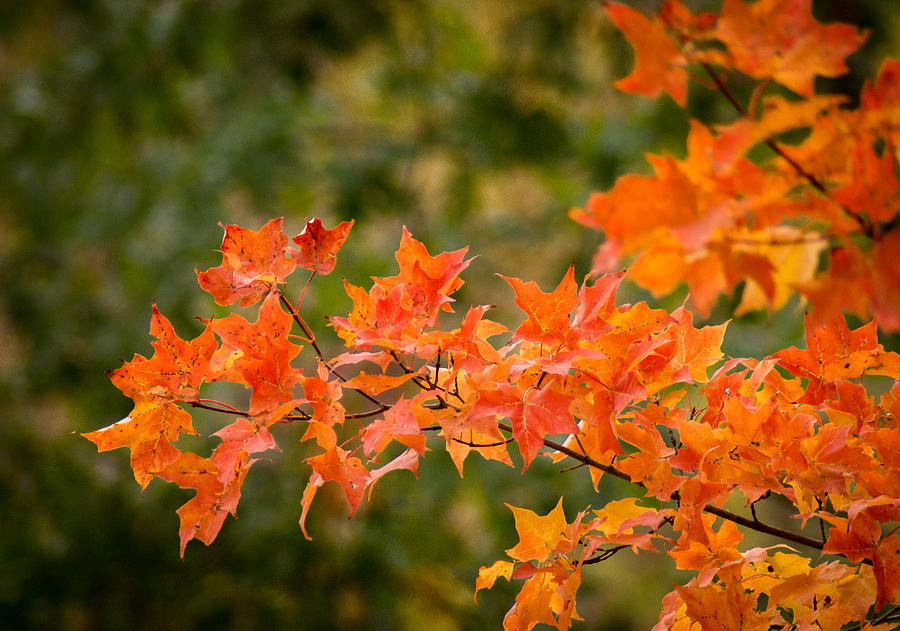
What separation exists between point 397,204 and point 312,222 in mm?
2010

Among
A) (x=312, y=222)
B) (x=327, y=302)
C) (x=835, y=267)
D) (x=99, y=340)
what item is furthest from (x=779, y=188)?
(x=99, y=340)

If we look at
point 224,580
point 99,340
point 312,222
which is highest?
point 312,222

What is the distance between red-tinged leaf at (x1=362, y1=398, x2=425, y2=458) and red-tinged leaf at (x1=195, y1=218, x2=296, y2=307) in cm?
15

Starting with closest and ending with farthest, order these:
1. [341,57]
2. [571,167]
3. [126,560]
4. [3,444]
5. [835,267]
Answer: [835,267] < [126,560] < [3,444] < [341,57] < [571,167]

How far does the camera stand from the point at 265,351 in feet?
1.92

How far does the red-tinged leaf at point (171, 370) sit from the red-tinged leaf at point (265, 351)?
0.03m

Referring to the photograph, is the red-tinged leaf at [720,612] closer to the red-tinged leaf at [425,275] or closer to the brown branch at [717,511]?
the brown branch at [717,511]

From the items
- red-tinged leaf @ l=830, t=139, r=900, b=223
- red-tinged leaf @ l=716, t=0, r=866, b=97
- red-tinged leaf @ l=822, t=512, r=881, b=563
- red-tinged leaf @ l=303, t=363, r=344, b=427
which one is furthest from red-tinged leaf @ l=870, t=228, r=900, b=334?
red-tinged leaf @ l=303, t=363, r=344, b=427

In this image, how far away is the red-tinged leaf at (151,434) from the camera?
0.61 metres

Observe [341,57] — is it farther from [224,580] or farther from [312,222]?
[312,222]

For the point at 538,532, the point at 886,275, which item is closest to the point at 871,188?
the point at 886,275

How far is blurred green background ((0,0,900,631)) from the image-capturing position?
83.1 inches

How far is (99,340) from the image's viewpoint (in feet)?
7.99

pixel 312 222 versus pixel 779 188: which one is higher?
pixel 779 188
